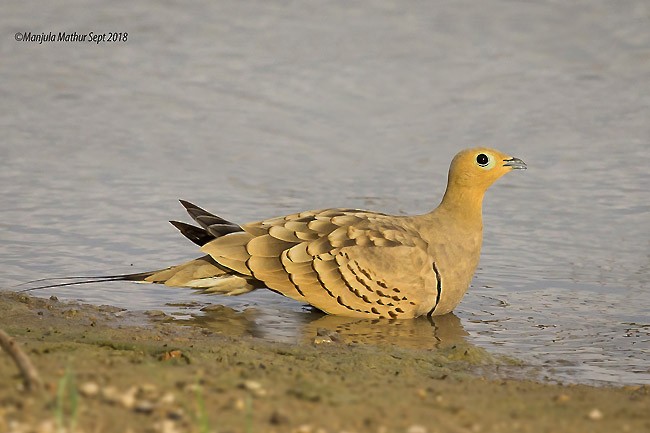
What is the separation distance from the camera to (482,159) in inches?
373

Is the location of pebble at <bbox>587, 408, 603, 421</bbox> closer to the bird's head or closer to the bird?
the bird

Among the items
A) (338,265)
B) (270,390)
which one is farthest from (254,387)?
(338,265)

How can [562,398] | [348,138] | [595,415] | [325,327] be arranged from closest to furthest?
[595,415]
[562,398]
[325,327]
[348,138]

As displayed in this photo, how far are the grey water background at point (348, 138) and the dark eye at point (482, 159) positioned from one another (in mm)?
987

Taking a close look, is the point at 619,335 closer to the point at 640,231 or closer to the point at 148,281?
the point at 640,231

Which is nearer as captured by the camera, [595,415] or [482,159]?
[595,415]

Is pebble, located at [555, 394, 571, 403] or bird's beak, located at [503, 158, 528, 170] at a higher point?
bird's beak, located at [503, 158, 528, 170]

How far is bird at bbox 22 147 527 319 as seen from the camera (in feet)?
28.9

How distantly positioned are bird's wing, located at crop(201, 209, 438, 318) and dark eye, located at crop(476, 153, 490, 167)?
1.00 metres

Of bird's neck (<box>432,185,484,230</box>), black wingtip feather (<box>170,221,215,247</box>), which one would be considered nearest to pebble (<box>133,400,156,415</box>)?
black wingtip feather (<box>170,221,215,247</box>)

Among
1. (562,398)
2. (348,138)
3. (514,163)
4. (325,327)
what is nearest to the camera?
(562,398)

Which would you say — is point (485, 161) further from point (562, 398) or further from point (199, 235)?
point (562, 398)

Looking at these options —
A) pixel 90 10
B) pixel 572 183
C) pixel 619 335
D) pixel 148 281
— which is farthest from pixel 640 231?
pixel 90 10

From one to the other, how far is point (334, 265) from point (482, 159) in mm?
1568
